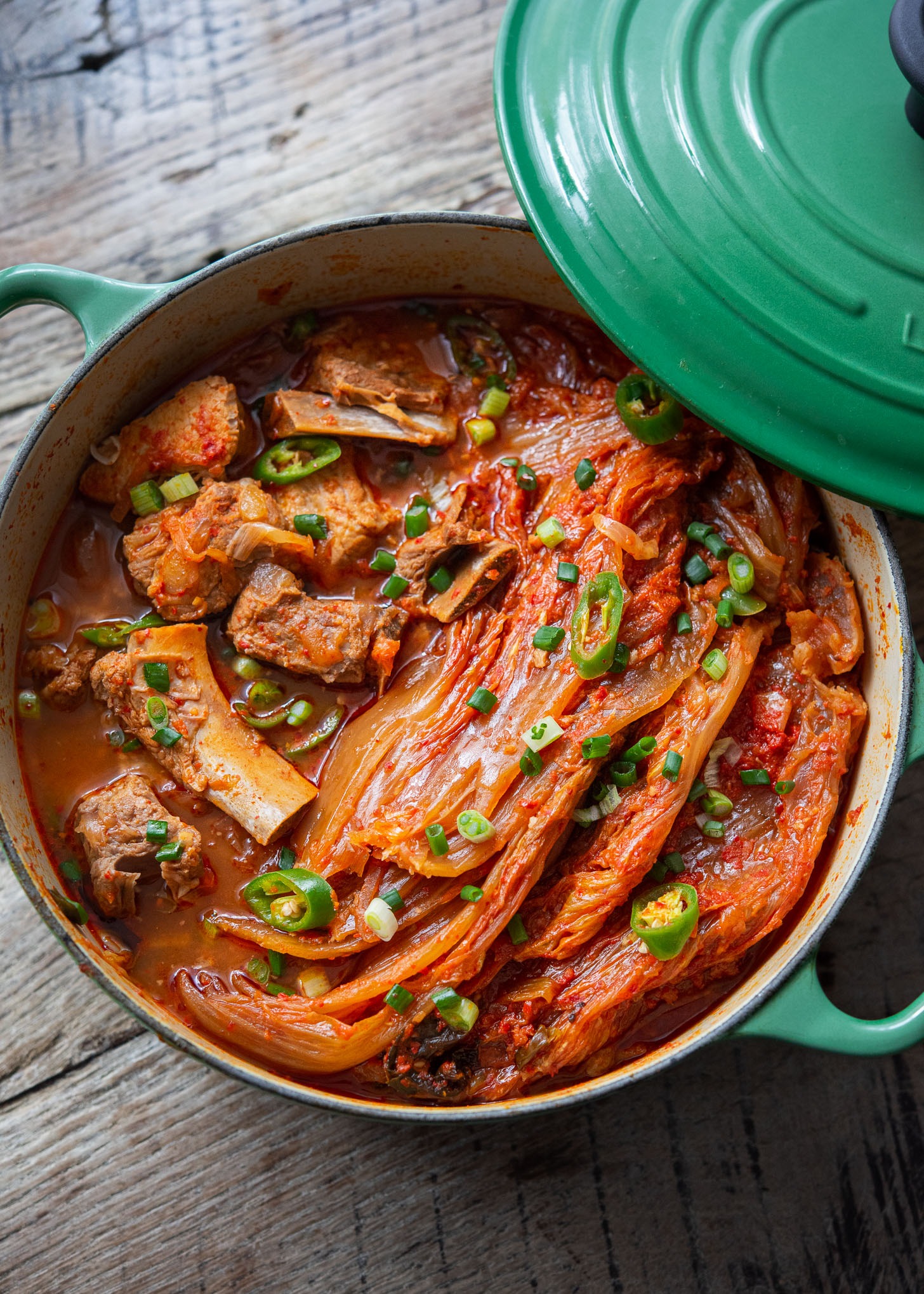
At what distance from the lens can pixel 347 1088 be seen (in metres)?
A: 2.55

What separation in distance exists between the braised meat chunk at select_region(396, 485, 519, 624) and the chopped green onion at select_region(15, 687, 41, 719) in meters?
1.10

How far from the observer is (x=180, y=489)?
2789 mm

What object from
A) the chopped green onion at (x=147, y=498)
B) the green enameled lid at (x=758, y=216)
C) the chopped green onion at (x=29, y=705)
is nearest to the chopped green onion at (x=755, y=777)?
the green enameled lid at (x=758, y=216)

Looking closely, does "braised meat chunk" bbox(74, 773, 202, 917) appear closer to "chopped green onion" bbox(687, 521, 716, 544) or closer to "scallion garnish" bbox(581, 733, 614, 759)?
"scallion garnish" bbox(581, 733, 614, 759)

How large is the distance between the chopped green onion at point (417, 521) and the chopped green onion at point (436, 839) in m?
0.87

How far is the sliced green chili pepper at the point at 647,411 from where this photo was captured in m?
2.74

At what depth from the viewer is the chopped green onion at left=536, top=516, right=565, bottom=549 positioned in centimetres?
277

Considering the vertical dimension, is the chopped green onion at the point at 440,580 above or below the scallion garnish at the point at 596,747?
above

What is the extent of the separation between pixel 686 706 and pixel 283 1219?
1.86 m

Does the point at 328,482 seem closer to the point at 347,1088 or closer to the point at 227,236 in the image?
the point at 227,236

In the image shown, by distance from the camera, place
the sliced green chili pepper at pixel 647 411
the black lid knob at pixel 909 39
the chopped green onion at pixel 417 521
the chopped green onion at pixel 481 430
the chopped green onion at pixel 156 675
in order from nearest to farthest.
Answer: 1. the black lid knob at pixel 909 39
2. the chopped green onion at pixel 156 675
3. the sliced green chili pepper at pixel 647 411
4. the chopped green onion at pixel 417 521
5. the chopped green onion at pixel 481 430

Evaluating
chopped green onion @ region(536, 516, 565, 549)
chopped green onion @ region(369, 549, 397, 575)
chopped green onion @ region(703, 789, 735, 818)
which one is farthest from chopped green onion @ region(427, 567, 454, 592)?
chopped green onion @ region(703, 789, 735, 818)

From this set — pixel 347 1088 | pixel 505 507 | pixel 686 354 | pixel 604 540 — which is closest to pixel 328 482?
pixel 505 507

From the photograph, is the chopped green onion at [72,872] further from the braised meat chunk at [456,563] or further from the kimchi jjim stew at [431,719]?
the braised meat chunk at [456,563]
